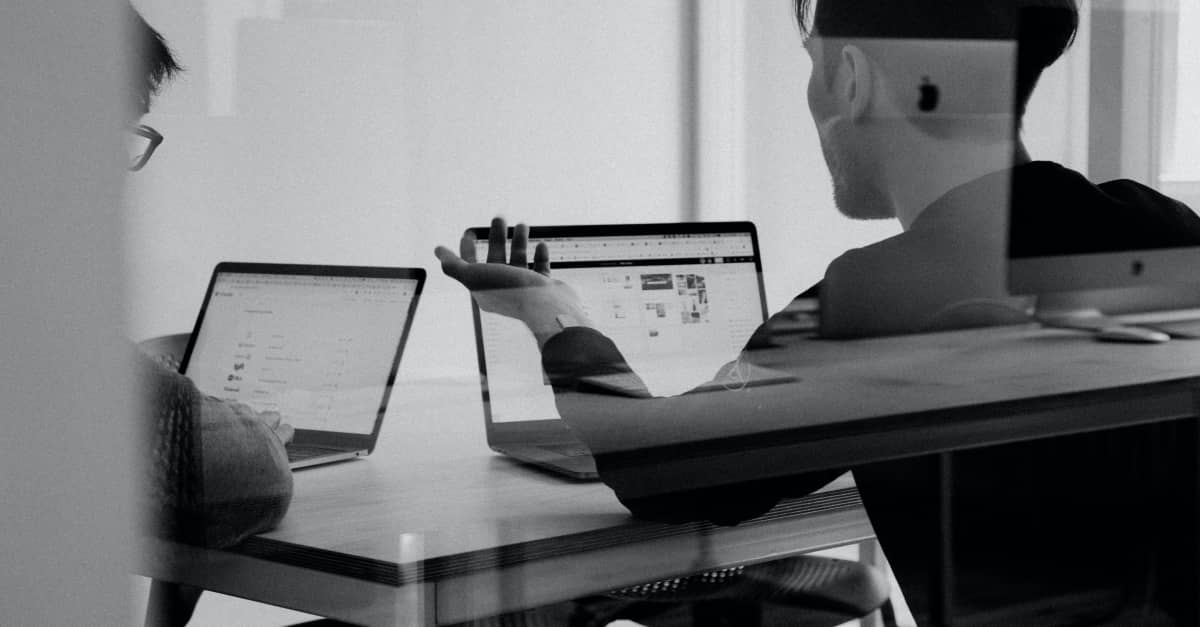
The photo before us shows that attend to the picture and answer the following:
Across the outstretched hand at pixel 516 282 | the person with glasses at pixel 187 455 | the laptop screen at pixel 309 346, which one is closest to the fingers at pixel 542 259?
the outstretched hand at pixel 516 282

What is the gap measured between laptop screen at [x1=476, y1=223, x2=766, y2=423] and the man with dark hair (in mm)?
15

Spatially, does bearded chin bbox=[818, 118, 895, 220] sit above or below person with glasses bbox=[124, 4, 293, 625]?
above

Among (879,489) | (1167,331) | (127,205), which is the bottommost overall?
(879,489)

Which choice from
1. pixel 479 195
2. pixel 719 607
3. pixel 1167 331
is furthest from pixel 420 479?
pixel 1167 331

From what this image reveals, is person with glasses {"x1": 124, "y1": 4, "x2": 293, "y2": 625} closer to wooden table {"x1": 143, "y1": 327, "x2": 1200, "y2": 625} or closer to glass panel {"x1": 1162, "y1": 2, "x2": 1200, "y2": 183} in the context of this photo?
wooden table {"x1": 143, "y1": 327, "x2": 1200, "y2": 625}

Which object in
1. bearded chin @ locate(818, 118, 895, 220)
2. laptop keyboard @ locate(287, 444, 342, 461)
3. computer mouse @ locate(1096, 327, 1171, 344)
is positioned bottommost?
laptop keyboard @ locate(287, 444, 342, 461)

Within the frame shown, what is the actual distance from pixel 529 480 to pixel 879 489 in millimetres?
292

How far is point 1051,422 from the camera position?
0.90 meters

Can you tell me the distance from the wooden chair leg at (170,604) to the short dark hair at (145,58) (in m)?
0.25

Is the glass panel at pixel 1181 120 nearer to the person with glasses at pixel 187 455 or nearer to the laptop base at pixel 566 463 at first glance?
the laptop base at pixel 566 463

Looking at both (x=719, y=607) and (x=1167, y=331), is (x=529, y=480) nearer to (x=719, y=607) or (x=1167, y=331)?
(x=719, y=607)

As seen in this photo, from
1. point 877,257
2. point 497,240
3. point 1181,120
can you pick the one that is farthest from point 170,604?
point 1181,120

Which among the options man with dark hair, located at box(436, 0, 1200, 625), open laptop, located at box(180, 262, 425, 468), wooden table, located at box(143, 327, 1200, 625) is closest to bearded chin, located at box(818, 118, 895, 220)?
man with dark hair, located at box(436, 0, 1200, 625)

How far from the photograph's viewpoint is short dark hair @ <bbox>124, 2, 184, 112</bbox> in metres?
0.50
